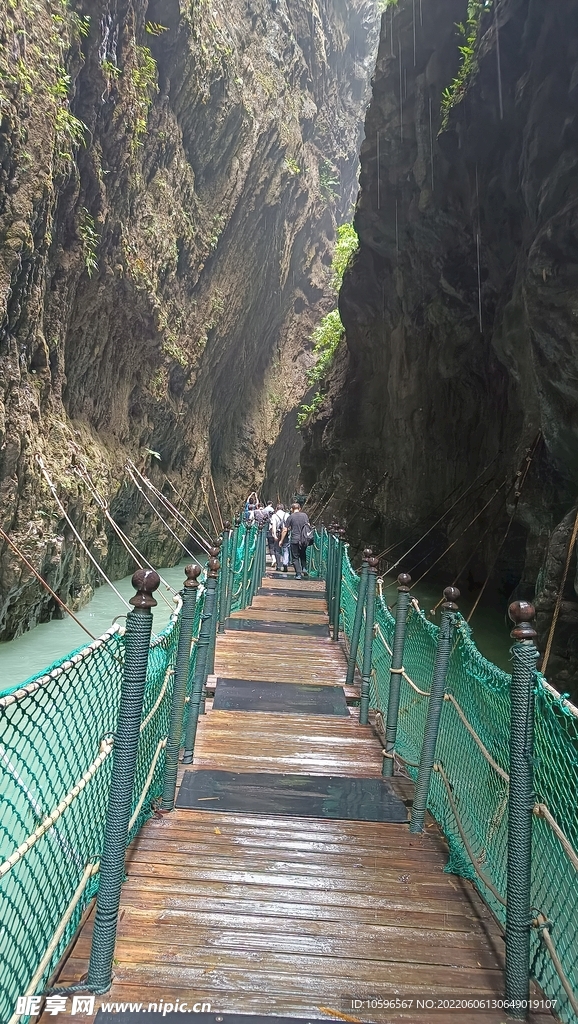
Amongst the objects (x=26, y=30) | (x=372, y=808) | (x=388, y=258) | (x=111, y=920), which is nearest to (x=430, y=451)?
(x=388, y=258)

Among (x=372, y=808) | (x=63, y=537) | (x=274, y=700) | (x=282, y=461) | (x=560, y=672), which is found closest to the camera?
(x=372, y=808)

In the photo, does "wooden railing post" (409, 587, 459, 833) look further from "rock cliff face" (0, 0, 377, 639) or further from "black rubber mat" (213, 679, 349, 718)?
"rock cliff face" (0, 0, 377, 639)

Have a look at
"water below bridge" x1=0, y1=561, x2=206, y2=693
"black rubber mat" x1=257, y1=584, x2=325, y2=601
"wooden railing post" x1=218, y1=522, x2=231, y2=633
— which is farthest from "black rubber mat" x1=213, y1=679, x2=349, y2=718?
"black rubber mat" x1=257, y1=584, x2=325, y2=601

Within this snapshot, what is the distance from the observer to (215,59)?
18078mm

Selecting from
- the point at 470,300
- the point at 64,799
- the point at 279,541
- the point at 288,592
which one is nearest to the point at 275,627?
the point at 288,592

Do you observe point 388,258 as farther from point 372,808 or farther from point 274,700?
point 372,808

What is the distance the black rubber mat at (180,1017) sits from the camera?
1.94 m

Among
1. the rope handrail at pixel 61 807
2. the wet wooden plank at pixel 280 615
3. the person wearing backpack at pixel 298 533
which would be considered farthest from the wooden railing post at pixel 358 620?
the person wearing backpack at pixel 298 533

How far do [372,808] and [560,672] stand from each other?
202 inches

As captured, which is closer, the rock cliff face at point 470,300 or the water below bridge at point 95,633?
the rock cliff face at point 470,300

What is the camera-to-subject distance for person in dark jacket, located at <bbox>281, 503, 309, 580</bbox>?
12.1 m

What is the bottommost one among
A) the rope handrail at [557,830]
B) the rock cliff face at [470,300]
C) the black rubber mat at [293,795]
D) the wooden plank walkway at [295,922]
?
the black rubber mat at [293,795]

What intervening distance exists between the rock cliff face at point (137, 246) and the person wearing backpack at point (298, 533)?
14.5ft

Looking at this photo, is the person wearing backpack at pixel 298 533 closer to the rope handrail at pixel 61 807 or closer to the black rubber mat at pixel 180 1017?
the rope handrail at pixel 61 807
